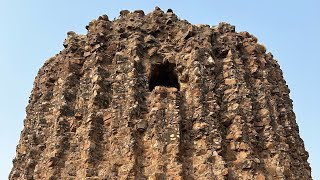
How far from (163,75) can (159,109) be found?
245 cm

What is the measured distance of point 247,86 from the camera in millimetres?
15688

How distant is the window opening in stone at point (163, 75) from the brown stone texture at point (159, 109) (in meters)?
0.04

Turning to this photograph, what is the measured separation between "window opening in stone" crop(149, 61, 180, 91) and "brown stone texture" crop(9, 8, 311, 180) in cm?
4

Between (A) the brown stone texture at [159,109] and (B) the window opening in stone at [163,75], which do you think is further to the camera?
(B) the window opening in stone at [163,75]

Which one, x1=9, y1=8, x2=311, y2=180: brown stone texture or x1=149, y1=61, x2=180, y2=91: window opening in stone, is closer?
x1=9, y1=8, x2=311, y2=180: brown stone texture

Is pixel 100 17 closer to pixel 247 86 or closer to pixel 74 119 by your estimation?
pixel 74 119

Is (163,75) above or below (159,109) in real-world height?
above

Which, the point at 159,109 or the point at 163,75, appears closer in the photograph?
the point at 159,109

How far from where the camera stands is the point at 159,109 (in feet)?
46.4

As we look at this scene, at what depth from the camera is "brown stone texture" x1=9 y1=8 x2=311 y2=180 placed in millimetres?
13422

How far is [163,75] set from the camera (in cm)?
1636

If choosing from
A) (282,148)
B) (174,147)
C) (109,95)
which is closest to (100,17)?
(109,95)

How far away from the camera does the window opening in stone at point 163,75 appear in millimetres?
15906

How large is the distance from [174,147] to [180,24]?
5.79 metres
